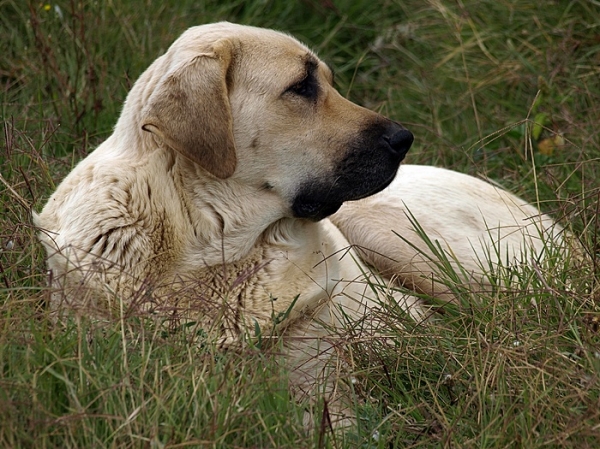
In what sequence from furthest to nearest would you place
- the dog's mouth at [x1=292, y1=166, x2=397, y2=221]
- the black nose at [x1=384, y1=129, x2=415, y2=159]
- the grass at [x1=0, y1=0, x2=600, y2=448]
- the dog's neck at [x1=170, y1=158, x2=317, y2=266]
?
the black nose at [x1=384, y1=129, x2=415, y2=159], the dog's mouth at [x1=292, y1=166, x2=397, y2=221], the dog's neck at [x1=170, y1=158, x2=317, y2=266], the grass at [x1=0, y1=0, x2=600, y2=448]

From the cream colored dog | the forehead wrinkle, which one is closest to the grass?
the cream colored dog

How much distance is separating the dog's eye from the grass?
0.78 m

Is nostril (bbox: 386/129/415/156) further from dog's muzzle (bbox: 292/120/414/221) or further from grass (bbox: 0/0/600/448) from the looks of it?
grass (bbox: 0/0/600/448)

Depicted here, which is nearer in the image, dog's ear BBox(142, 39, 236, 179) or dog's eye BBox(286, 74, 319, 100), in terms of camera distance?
dog's ear BBox(142, 39, 236, 179)

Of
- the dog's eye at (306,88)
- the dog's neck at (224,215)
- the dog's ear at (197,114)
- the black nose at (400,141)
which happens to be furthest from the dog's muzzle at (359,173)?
the dog's ear at (197,114)

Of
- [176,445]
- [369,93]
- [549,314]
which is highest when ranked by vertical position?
[176,445]

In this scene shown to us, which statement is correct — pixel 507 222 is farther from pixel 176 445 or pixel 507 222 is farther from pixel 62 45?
pixel 62 45

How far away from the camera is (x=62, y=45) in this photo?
5.79m

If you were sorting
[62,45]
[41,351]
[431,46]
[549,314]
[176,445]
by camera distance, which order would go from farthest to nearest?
[431,46]
[62,45]
[549,314]
[41,351]
[176,445]

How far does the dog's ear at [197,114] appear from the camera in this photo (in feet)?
10.9

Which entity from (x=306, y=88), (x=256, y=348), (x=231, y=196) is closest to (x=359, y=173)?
(x=306, y=88)

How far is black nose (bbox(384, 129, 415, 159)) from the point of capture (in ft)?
12.2

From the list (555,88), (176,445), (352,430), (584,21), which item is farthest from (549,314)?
(584,21)

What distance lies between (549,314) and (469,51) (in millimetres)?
3418
